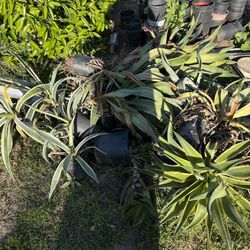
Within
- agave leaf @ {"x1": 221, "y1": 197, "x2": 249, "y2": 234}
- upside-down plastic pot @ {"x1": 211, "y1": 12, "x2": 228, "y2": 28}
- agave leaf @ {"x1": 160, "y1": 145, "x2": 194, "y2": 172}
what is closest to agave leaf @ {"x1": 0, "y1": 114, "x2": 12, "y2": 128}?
agave leaf @ {"x1": 160, "y1": 145, "x2": 194, "y2": 172}

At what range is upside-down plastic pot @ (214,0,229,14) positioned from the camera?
4363 mm

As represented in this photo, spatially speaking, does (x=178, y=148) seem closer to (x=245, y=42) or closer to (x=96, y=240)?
(x=96, y=240)

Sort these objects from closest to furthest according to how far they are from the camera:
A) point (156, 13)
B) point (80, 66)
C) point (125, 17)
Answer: point (80, 66)
point (156, 13)
point (125, 17)

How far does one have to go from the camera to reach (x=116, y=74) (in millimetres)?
3078

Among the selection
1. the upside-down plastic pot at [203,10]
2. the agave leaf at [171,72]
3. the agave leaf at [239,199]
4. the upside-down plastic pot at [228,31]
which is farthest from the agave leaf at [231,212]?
the upside-down plastic pot at [228,31]

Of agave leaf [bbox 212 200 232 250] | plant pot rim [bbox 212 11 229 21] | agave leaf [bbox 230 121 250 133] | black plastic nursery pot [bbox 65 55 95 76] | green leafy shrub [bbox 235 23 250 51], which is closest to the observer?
agave leaf [bbox 212 200 232 250]

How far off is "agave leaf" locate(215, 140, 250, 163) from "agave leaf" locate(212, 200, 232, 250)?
324 millimetres

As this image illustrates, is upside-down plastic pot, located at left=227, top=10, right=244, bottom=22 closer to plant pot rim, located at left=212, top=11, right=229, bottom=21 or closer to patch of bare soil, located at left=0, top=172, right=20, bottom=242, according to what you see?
plant pot rim, located at left=212, top=11, right=229, bottom=21

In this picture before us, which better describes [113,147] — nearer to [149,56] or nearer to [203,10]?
[149,56]

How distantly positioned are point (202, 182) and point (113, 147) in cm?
77

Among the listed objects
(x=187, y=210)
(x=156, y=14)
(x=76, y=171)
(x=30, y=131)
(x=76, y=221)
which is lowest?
(x=76, y=221)

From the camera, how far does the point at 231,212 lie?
2.29m

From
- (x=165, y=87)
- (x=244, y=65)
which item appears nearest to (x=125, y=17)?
(x=244, y=65)

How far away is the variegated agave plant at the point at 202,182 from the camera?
2.32 metres
